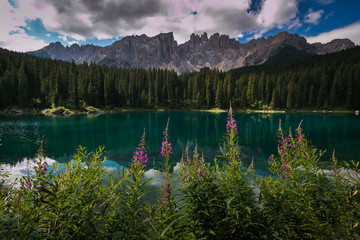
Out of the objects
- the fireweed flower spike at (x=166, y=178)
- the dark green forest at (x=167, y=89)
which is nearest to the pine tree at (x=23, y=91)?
the dark green forest at (x=167, y=89)

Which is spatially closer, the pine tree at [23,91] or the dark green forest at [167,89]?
the pine tree at [23,91]

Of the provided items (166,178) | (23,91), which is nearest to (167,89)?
(23,91)

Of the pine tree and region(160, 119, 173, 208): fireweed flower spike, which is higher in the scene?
the pine tree

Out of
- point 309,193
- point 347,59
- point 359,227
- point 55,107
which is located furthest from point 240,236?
point 347,59

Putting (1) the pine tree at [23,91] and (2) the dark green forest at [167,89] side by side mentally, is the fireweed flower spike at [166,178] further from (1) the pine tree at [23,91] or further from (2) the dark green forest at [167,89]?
(1) the pine tree at [23,91]

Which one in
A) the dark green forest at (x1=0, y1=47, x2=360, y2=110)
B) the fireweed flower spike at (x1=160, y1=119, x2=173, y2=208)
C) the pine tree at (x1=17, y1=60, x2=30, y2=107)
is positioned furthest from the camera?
the dark green forest at (x1=0, y1=47, x2=360, y2=110)

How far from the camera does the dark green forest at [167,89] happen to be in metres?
85.8

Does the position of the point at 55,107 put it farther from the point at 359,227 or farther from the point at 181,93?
the point at 359,227

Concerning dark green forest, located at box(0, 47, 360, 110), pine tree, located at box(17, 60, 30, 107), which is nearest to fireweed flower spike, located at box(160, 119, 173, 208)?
dark green forest, located at box(0, 47, 360, 110)

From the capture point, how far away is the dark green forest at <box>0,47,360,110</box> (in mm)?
85812

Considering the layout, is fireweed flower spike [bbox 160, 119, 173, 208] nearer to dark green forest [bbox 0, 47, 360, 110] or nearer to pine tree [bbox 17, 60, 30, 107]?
dark green forest [bbox 0, 47, 360, 110]

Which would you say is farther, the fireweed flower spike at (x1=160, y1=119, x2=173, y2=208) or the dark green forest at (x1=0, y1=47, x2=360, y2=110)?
the dark green forest at (x1=0, y1=47, x2=360, y2=110)

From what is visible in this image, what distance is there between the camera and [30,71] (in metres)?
100

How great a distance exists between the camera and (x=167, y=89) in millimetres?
115625
